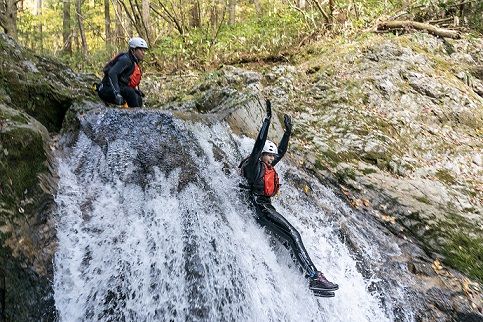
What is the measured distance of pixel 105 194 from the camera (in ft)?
19.8

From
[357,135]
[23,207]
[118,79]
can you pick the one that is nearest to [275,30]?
[357,135]

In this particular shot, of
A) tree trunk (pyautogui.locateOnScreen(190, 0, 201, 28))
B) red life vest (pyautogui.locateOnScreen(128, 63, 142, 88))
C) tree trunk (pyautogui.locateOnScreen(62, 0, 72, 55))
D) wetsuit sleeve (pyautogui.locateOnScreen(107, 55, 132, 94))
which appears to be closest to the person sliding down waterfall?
wetsuit sleeve (pyautogui.locateOnScreen(107, 55, 132, 94))

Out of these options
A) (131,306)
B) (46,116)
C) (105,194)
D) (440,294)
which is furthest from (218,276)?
(46,116)

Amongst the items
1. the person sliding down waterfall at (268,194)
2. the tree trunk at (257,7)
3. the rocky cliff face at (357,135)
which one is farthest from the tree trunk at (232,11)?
the person sliding down waterfall at (268,194)

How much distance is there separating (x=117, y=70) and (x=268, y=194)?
388 cm

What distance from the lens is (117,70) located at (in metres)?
7.77

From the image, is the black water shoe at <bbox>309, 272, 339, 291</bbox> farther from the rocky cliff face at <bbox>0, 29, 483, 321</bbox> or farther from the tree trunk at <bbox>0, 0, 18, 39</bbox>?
the tree trunk at <bbox>0, 0, 18, 39</bbox>

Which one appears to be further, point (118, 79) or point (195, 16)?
point (195, 16)

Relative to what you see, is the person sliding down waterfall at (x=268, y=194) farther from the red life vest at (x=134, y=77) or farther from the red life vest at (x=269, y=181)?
the red life vest at (x=134, y=77)

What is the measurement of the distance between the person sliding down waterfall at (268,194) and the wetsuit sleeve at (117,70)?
10.6ft

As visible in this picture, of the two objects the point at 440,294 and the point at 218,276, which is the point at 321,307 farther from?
the point at 440,294

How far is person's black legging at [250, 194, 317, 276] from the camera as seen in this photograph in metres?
5.65

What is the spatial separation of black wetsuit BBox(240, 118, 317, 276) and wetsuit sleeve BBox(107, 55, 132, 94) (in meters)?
3.26

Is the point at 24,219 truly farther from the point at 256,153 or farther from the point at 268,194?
the point at 268,194
